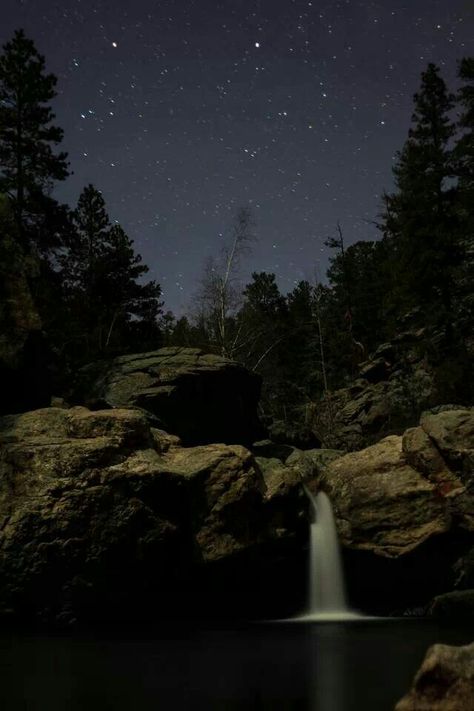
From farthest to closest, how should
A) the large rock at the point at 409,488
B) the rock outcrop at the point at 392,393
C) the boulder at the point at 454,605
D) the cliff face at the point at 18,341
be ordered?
the rock outcrop at the point at 392,393
the cliff face at the point at 18,341
the large rock at the point at 409,488
the boulder at the point at 454,605

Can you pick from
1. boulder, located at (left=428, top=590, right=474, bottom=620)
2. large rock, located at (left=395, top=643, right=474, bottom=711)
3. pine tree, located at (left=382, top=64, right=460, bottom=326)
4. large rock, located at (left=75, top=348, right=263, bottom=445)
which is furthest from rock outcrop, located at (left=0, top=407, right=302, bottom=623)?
pine tree, located at (left=382, top=64, right=460, bottom=326)

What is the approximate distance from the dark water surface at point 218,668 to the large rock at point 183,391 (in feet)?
32.3

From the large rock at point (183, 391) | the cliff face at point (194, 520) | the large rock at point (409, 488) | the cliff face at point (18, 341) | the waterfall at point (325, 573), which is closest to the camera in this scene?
the cliff face at point (194, 520)

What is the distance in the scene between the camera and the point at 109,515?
12102mm

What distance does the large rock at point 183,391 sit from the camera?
811 inches

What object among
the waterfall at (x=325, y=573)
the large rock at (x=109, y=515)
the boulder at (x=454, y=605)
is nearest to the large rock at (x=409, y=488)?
the waterfall at (x=325, y=573)

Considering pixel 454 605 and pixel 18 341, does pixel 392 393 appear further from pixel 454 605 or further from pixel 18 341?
pixel 18 341

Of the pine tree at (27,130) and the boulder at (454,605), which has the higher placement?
the pine tree at (27,130)

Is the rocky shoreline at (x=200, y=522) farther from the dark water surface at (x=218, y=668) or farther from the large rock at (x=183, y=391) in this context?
the large rock at (x=183, y=391)

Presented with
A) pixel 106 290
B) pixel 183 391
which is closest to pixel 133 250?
pixel 106 290

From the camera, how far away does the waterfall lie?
51.4ft

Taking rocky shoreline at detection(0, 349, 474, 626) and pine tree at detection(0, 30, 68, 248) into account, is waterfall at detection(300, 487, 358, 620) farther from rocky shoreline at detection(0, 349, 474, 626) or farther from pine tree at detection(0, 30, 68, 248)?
pine tree at detection(0, 30, 68, 248)

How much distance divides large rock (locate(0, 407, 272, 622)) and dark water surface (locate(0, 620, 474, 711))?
1346mm

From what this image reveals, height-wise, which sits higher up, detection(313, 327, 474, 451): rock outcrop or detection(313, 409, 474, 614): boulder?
detection(313, 327, 474, 451): rock outcrop
